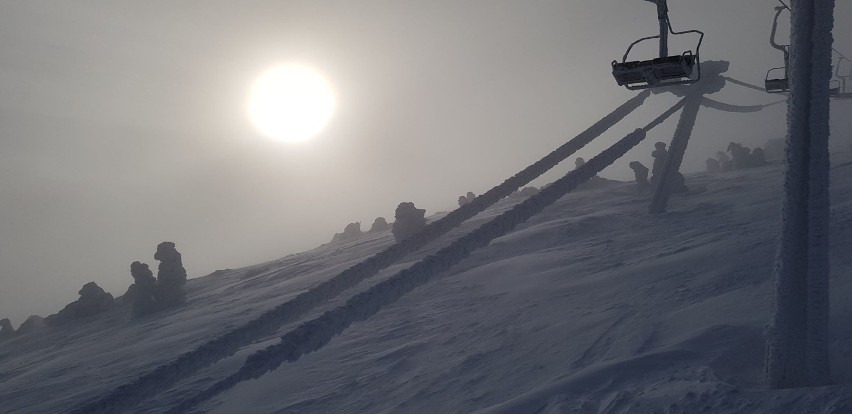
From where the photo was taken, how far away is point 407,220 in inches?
993

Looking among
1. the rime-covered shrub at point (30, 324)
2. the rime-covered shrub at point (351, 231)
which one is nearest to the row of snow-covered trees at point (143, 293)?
the rime-covered shrub at point (30, 324)

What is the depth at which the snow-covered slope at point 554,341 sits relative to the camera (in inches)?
211

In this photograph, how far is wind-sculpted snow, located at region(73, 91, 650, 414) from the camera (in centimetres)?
541

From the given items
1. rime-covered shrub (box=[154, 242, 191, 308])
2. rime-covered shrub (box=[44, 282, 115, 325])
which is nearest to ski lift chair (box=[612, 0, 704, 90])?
rime-covered shrub (box=[154, 242, 191, 308])

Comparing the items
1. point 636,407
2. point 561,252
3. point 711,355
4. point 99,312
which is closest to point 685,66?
point 711,355

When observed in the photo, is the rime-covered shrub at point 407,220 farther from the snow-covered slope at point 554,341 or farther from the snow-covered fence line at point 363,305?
the snow-covered fence line at point 363,305

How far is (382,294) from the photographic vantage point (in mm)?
5312

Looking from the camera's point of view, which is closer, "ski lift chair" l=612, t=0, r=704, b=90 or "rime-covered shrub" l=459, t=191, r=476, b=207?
"ski lift chair" l=612, t=0, r=704, b=90

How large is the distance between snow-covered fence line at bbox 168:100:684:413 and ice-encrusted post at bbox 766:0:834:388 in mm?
2743

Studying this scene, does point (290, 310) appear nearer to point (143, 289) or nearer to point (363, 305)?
point (363, 305)

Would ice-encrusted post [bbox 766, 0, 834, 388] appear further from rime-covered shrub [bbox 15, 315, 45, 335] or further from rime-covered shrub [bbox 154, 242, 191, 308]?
rime-covered shrub [bbox 15, 315, 45, 335]

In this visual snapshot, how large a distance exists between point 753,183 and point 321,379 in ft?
77.2

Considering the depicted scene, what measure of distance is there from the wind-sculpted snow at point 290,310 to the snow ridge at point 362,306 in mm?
432

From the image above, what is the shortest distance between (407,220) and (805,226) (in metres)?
21.3
